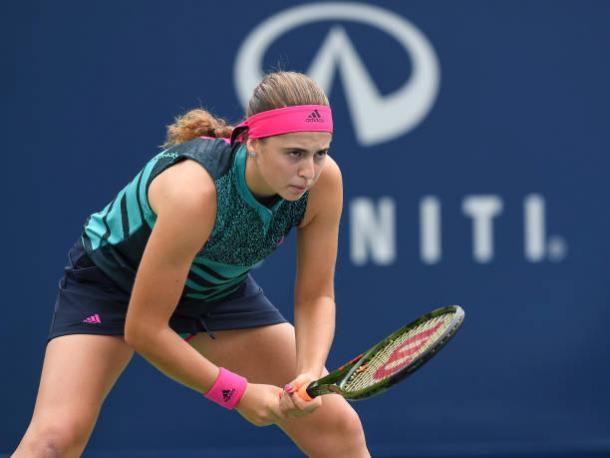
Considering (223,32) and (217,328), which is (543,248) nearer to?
(223,32)

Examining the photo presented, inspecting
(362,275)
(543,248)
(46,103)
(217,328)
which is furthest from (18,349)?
(543,248)

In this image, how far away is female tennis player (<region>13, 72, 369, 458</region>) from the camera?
114 inches

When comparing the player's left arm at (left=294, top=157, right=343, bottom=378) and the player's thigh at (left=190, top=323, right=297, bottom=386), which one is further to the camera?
the player's thigh at (left=190, top=323, right=297, bottom=386)

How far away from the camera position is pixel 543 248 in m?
5.00

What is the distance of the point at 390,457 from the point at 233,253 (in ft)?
6.83

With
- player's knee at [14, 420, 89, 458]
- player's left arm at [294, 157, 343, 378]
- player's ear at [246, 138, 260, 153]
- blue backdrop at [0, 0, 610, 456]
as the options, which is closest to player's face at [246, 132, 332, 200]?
player's ear at [246, 138, 260, 153]

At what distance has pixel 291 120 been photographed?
2895 mm

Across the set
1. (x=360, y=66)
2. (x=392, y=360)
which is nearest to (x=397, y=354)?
(x=392, y=360)

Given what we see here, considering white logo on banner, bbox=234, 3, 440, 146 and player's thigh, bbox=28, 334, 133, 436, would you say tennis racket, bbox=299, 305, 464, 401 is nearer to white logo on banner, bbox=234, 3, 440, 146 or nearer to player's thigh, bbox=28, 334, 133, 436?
player's thigh, bbox=28, 334, 133, 436

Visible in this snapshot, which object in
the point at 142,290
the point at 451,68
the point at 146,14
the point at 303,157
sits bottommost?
the point at 142,290

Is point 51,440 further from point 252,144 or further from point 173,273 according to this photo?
point 252,144

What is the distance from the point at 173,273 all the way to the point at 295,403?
454 millimetres

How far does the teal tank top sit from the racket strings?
0.43 meters

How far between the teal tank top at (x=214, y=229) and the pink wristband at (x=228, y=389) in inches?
12.1
